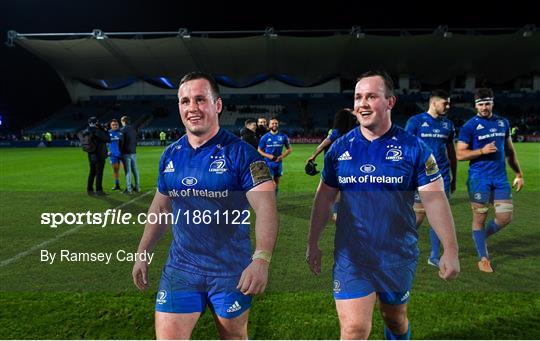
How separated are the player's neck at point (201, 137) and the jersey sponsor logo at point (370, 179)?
83 cm

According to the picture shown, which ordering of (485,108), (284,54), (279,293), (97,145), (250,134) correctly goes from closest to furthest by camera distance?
1. (279,293)
2. (485,108)
3. (250,134)
4. (97,145)
5. (284,54)

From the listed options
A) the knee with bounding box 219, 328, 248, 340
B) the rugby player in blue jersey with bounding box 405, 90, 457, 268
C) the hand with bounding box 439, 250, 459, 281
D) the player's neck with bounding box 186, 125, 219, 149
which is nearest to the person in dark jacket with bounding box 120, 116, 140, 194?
the rugby player in blue jersey with bounding box 405, 90, 457, 268

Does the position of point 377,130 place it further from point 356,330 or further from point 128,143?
point 128,143

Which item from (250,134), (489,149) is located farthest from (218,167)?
(250,134)

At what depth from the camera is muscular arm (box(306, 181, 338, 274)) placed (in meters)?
2.68

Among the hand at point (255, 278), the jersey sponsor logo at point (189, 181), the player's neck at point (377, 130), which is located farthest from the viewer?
the player's neck at point (377, 130)

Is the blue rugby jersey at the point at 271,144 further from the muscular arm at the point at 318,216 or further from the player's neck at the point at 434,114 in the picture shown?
the muscular arm at the point at 318,216

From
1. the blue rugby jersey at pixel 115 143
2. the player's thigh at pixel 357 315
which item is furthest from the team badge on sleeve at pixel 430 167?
the blue rugby jersey at pixel 115 143

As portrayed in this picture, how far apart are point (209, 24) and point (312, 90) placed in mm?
14562

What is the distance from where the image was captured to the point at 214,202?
2459 mm

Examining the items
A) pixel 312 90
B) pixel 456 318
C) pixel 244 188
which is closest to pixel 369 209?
pixel 244 188

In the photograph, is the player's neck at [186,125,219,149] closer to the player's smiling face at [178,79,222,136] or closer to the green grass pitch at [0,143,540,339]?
the player's smiling face at [178,79,222,136]

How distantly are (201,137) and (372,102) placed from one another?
104cm

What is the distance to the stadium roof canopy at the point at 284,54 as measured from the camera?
3966cm
